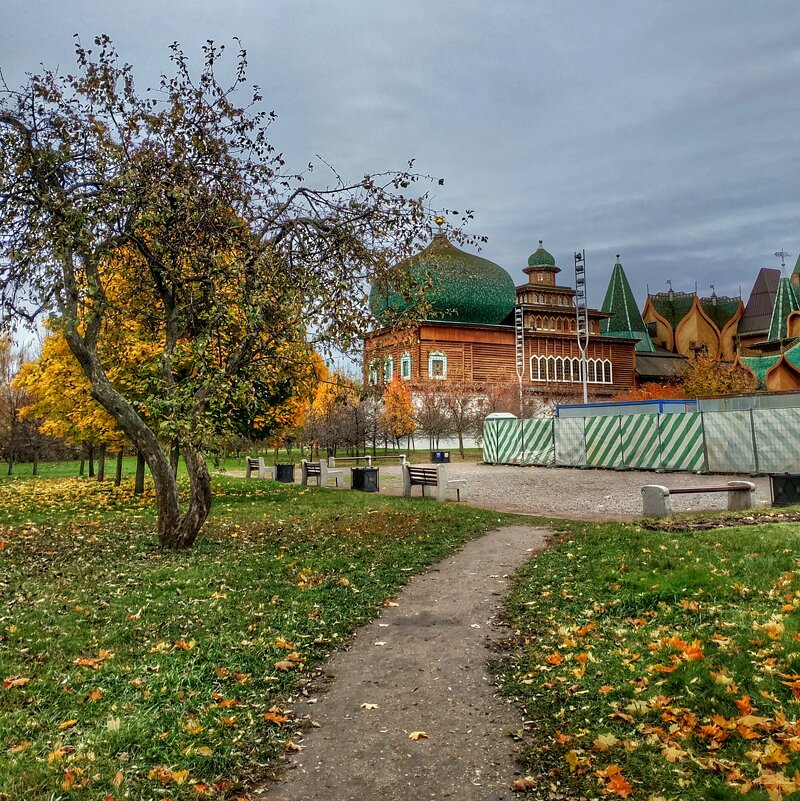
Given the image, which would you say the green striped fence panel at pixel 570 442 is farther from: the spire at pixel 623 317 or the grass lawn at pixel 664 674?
the spire at pixel 623 317

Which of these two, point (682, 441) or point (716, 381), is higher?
point (716, 381)

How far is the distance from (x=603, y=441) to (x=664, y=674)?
24.0 meters

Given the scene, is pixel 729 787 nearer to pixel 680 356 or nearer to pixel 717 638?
pixel 717 638

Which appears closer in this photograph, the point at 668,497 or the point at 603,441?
the point at 668,497

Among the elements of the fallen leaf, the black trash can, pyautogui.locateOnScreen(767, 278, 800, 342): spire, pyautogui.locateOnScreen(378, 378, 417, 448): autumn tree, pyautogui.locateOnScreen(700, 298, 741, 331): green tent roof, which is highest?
pyautogui.locateOnScreen(700, 298, 741, 331): green tent roof

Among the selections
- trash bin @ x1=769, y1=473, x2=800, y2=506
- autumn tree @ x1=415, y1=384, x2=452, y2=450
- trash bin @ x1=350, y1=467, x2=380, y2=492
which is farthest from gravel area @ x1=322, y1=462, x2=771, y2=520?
autumn tree @ x1=415, y1=384, x2=452, y2=450

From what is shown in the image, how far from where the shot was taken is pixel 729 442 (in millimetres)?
23109

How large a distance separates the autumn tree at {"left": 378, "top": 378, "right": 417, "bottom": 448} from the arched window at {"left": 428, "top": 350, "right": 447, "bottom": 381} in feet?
21.8

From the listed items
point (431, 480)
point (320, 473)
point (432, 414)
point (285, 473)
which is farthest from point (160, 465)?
point (432, 414)

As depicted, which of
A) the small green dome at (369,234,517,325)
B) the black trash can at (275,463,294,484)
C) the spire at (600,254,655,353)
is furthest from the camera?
the spire at (600,254,655,353)

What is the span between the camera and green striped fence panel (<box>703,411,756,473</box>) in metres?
22.6

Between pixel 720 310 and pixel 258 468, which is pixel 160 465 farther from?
pixel 720 310

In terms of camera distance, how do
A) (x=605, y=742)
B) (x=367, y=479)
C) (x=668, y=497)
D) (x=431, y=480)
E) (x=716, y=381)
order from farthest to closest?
(x=716, y=381)
(x=367, y=479)
(x=431, y=480)
(x=668, y=497)
(x=605, y=742)

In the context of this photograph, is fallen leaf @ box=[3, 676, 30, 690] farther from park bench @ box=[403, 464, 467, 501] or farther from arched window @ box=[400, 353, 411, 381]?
arched window @ box=[400, 353, 411, 381]
